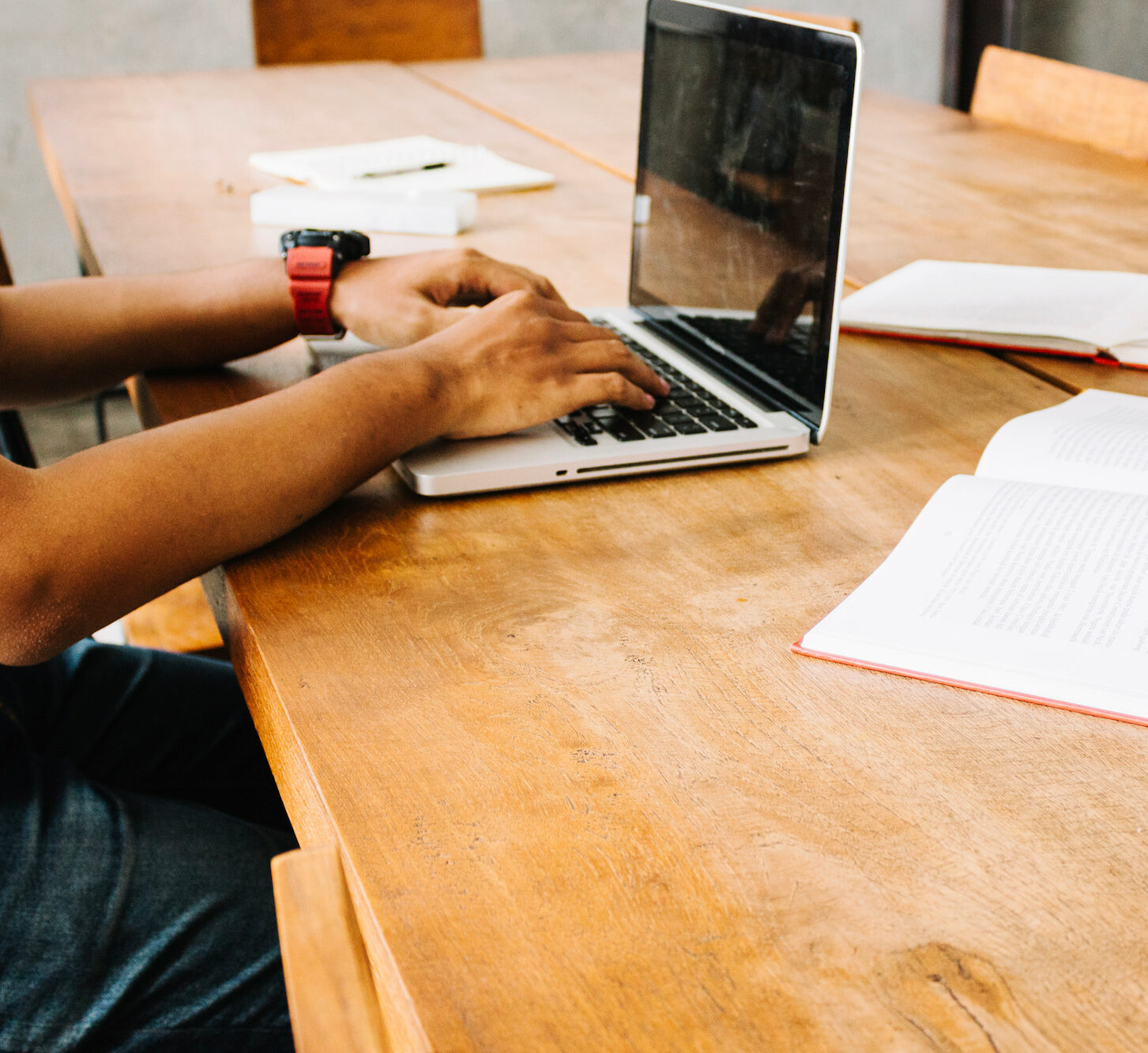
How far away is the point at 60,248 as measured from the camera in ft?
10.7

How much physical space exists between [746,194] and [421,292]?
265 millimetres

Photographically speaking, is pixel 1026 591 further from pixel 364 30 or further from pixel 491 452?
pixel 364 30

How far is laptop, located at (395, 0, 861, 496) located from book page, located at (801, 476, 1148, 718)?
172 mm

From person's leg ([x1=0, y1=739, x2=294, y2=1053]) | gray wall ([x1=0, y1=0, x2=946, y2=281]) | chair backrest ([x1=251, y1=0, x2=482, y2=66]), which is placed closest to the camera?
person's leg ([x1=0, y1=739, x2=294, y2=1053])

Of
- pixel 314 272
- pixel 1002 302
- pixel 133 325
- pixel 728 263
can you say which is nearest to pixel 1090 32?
pixel 1002 302

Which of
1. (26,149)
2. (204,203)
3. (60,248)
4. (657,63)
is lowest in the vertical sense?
(60,248)

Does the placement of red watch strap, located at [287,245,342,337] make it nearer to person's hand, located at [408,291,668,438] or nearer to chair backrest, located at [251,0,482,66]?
person's hand, located at [408,291,668,438]

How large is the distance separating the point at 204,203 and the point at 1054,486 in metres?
1.09

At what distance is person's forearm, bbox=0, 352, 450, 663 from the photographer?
2.15ft

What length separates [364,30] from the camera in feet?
8.71

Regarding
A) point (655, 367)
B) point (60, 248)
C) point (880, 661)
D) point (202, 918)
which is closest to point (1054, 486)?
point (880, 661)

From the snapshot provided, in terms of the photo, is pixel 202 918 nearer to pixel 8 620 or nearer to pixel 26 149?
pixel 8 620

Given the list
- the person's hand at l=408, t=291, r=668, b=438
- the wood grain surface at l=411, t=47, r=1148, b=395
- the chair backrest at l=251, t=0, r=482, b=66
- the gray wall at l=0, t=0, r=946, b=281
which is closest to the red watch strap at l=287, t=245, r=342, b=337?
the person's hand at l=408, t=291, r=668, b=438

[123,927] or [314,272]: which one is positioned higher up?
[314,272]
